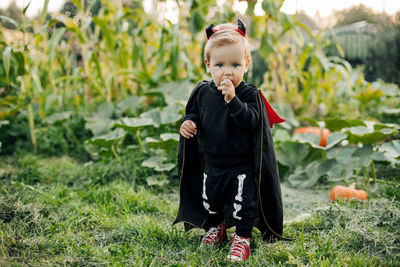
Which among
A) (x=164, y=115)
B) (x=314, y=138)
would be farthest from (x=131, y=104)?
(x=314, y=138)

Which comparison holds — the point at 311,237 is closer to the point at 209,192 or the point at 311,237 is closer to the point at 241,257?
the point at 241,257

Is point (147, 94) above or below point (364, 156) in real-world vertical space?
above

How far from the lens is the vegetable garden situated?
1379mm

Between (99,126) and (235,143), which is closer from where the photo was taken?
(235,143)

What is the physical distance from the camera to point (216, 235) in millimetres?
1499

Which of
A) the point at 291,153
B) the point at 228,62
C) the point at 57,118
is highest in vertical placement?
the point at 228,62

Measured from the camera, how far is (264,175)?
4.57ft

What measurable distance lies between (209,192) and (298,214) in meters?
0.72

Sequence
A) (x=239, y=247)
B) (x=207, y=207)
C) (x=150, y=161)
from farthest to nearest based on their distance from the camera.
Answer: (x=150, y=161) → (x=207, y=207) → (x=239, y=247)

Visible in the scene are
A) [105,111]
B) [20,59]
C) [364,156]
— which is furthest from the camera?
[105,111]

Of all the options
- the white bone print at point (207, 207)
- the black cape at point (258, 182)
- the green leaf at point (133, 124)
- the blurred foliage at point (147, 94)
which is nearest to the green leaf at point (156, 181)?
the blurred foliage at point (147, 94)

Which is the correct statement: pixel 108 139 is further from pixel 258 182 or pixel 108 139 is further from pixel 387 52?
pixel 387 52

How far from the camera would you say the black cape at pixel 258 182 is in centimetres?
138

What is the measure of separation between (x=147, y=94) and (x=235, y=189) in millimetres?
1772
